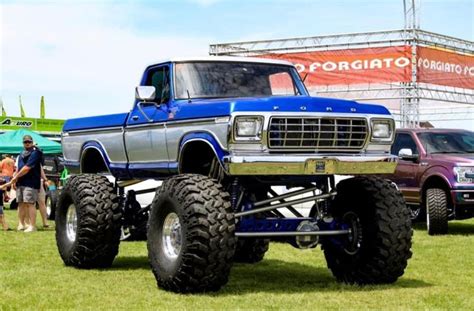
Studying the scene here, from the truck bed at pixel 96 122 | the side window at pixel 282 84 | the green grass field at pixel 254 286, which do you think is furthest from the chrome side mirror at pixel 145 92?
the green grass field at pixel 254 286

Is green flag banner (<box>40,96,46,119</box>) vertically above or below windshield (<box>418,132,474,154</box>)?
above

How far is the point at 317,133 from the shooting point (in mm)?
8492

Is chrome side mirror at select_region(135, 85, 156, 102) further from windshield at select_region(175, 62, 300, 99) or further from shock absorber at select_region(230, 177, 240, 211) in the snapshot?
shock absorber at select_region(230, 177, 240, 211)

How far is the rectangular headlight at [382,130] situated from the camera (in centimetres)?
889

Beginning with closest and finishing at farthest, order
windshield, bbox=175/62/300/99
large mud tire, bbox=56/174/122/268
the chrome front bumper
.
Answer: the chrome front bumper, windshield, bbox=175/62/300/99, large mud tire, bbox=56/174/122/268

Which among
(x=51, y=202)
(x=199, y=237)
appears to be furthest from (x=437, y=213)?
(x=51, y=202)

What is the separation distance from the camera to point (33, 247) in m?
13.2

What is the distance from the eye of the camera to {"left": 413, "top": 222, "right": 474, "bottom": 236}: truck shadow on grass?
1611 cm

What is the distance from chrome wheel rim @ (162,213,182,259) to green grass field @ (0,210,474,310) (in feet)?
1.25

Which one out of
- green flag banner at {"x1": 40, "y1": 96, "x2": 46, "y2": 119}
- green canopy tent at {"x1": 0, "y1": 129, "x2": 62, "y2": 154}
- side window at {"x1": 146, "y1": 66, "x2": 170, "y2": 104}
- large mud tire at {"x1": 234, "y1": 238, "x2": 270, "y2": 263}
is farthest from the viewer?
green flag banner at {"x1": 40, "y1": 96, "x2": 46, "y2": 119}

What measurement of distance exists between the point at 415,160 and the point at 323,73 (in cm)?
1983

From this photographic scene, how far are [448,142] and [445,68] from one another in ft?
59.3

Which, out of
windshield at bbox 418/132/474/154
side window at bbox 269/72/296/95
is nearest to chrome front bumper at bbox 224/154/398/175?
side window at bbox 269/72/296/95

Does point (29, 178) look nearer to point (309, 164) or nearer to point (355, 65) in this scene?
point (309, 164)
